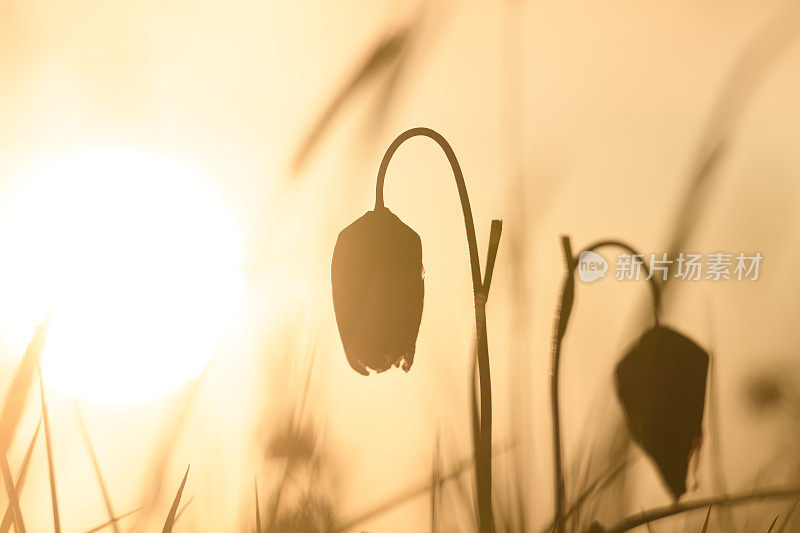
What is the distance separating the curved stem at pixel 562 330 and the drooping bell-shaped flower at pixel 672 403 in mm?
32

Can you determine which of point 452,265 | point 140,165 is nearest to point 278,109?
point 140,165

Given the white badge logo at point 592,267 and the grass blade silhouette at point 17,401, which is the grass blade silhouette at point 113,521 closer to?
the grass blade silhouette at point 17,401

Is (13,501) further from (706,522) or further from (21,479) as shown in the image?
(706,522)

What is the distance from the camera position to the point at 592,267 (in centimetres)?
73

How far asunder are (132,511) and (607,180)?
2.37ft

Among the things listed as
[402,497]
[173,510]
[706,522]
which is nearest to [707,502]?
[706,522]

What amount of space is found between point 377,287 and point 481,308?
0.11 meters

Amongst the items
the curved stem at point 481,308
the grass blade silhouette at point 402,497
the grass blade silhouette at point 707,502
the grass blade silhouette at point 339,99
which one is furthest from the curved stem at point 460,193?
the grass blade silhouette at point 707,502

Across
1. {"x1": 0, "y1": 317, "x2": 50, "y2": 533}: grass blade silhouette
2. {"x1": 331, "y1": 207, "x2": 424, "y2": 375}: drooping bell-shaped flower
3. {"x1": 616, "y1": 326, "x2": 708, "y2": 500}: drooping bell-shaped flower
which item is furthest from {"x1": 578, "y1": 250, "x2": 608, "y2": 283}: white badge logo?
{"x1": 0, "y1": 317, "x2": 50, "y2": 533}: grass blade silhouette

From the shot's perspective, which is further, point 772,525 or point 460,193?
point 772,525

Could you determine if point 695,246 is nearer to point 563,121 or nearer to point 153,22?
point 563,121

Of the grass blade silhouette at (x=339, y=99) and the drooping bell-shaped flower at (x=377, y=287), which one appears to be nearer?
the drooping bell-shaped flower at (x=377, y=287)

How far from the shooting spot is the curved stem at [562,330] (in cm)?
65

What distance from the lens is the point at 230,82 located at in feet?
2.21
